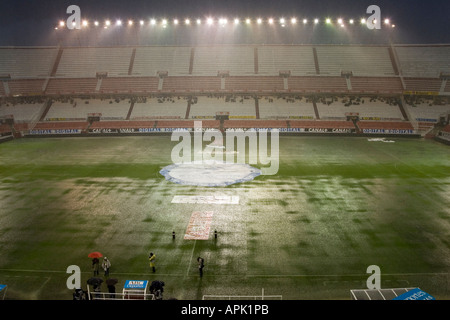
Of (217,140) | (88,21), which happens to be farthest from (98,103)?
(217,140)

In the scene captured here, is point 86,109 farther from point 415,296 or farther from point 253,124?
point 415,296

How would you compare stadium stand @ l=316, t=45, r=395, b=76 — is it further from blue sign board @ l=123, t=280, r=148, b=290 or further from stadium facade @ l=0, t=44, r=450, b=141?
blue sign board @ l=123, t=280, r=148, b=290

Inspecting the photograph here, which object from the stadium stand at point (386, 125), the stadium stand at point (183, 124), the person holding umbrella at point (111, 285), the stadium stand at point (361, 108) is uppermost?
the stadium stand at point (361, 108)

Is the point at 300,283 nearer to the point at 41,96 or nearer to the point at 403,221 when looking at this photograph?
the point at 403,221

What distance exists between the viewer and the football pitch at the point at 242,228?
53.3 feet

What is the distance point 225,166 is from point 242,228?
15.6m

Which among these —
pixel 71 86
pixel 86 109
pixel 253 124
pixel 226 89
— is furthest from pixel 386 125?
pixel 71 86

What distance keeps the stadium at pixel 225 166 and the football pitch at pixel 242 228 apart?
0.12 meters

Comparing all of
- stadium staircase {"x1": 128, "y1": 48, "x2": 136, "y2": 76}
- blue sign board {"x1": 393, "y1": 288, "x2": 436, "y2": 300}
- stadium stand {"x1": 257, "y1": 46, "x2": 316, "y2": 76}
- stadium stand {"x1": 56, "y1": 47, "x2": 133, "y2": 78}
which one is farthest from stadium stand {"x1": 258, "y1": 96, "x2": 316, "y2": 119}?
blue sign board {"x1": 393, "y1": 288, "x2": 436, "y2": 300}

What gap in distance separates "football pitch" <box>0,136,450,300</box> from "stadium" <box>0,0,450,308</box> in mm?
125

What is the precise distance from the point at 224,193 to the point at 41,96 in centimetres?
5674

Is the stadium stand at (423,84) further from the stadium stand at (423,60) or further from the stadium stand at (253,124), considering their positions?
the stadium stand at (253,124)

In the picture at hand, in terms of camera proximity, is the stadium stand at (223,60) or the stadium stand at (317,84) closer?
the stadium stand at (317,84)

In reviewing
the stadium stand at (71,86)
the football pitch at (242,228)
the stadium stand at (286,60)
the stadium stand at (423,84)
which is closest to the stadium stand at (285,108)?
the stadium stand at (286,60)
